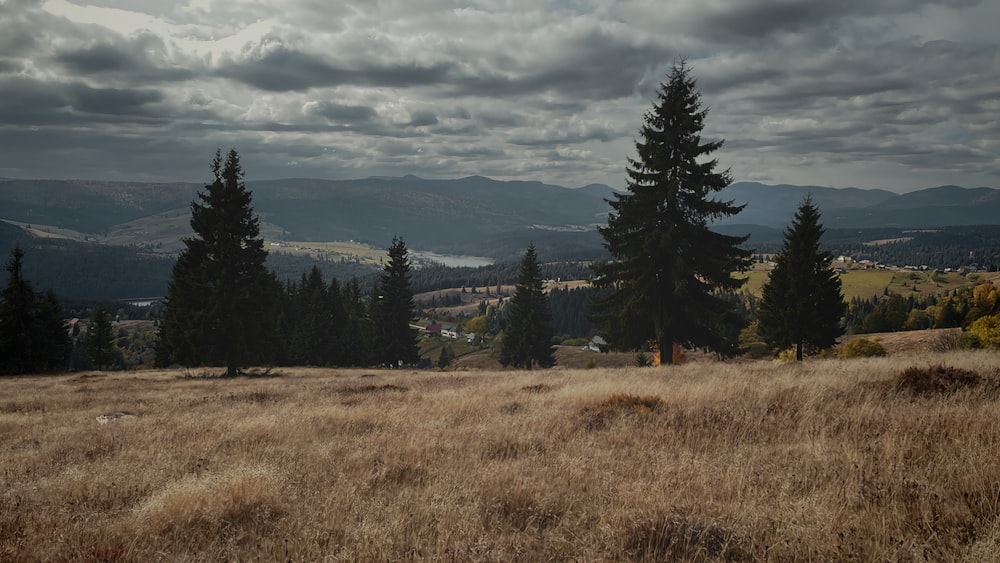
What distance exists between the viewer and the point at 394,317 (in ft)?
186

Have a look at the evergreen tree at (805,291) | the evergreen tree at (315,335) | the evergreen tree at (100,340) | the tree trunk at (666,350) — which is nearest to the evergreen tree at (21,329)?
the evergreen tree at (100,340)

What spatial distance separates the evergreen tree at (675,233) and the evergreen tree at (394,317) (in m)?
33.8

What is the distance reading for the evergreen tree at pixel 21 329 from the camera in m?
45.4

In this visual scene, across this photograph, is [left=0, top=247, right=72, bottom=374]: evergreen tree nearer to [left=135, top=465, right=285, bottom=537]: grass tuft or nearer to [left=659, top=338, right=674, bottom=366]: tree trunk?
[left=659, top=338, right=674, bottom=366]: tree trunk

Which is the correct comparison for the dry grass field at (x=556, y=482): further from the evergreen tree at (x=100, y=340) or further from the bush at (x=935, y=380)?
the evergreen tree at (x=100, y=340)

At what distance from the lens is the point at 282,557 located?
441 cm

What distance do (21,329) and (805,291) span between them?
2602 inches

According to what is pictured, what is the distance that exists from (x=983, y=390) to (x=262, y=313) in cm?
3341

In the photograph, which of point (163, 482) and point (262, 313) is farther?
point (262, 313)

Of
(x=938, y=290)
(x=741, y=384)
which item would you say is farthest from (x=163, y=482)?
(x=938, y=290)

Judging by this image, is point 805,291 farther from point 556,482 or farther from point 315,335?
point 315,335

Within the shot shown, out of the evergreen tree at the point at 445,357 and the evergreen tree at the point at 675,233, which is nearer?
the evergreen tree at the point at 675,233

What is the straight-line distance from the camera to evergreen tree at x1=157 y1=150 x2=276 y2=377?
103 ft

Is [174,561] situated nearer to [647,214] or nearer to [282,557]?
[282,557]
